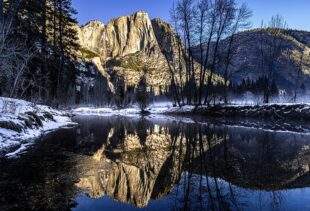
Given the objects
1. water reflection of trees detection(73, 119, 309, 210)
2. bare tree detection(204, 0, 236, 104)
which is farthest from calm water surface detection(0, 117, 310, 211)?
bare tree detection(204, 0, 236, 104)

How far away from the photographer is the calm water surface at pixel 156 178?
23.4 ft

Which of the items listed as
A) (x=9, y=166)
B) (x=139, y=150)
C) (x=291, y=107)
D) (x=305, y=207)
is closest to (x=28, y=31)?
(x=291, y=107)

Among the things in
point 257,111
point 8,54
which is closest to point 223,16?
point 257,111

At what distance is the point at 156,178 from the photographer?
934cm

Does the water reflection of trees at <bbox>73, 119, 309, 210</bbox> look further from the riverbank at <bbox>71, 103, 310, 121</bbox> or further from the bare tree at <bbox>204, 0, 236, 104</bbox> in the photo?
the bare tree at <bbox>204, 0, 236, 104</bbox>

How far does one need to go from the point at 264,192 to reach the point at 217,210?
1.71 meters

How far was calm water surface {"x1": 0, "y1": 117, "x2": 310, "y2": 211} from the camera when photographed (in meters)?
7.12

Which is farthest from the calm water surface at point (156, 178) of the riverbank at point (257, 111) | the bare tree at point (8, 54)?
the riverbank at point (257, 111)

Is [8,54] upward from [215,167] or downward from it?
upward

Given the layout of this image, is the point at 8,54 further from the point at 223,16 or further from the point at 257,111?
the point at 223,16

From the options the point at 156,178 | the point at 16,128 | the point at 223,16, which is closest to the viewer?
the point at 156,178

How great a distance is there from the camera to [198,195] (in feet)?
25.3

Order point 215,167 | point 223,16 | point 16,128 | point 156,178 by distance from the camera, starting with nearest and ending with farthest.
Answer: point 156,178 → point 215,167 → point 16,128 → point 223,16

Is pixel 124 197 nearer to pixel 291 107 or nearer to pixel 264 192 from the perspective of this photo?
pixel 264 192
